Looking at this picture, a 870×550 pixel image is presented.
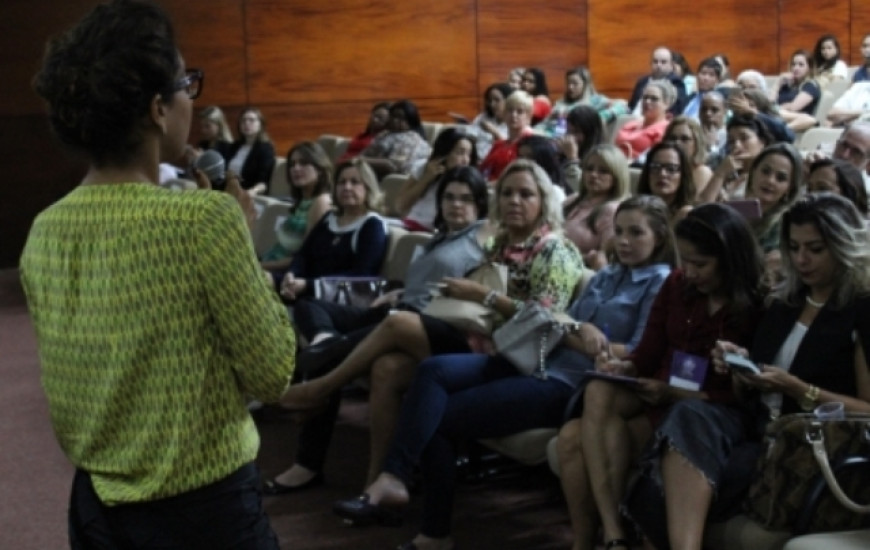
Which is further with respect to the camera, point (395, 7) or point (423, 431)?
Answer: point (395, 7)

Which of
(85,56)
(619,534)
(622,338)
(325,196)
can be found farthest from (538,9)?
(85,56)

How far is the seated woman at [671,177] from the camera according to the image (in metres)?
4.80

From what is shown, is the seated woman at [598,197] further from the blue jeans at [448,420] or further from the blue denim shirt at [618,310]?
the blue jeans at [448,420]

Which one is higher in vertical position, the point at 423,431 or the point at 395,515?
the point at 423,431

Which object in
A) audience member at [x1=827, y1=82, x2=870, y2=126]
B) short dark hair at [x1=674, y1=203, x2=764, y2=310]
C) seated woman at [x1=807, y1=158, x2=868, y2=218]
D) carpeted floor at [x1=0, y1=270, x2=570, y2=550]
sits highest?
audience member at [x1=827, y1=82, x2=870, y2=126]

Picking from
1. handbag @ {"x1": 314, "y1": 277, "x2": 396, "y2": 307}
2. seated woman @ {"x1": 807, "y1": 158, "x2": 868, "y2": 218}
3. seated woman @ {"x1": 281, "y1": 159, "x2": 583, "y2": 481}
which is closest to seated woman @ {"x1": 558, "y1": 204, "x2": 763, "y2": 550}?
A: seated woman @ {"x1": 281, "y1": 159, "x2": 583, "y2": 481}

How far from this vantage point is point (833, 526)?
9.48ft

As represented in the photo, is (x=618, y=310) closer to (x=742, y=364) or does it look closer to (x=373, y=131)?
(x=742, y=364)

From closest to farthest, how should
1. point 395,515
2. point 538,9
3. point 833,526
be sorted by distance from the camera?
point 833,526 < point 395,515 < point 538,9

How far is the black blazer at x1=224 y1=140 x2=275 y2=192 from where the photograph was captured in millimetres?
8891

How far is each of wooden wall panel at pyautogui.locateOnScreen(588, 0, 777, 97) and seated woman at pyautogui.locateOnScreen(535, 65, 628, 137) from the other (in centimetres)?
149

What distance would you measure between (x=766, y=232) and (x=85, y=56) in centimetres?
309

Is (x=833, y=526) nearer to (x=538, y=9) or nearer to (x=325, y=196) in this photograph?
(x=325, y=196)

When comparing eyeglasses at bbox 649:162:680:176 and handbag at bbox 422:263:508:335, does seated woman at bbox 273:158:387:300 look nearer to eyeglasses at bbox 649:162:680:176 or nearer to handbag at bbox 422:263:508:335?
handbag at bbox 422:263:508:335
